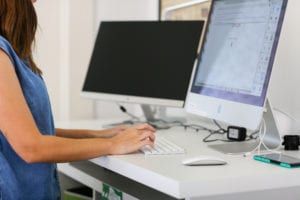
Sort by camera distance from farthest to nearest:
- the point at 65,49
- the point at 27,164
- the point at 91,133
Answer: the point at 65,49, the point at 91,133, the point at 27,164

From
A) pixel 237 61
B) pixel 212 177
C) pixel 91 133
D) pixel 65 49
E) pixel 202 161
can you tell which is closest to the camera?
pixel 212 177

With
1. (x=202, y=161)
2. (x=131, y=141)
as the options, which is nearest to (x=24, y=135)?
(x=131, y=141)

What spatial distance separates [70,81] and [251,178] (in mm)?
1622

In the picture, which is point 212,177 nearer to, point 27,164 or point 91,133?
point 27,164

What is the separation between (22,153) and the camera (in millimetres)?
1167

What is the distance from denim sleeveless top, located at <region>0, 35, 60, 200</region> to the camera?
124 centimetres

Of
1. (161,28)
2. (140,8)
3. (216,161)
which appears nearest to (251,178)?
(216,161)

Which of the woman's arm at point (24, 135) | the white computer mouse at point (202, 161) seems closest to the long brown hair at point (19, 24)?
the woman's arm at point (24, 135)

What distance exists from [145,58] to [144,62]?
2 cm

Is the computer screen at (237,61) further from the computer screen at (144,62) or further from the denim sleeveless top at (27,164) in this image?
the denim sleeveless top at (27,164)

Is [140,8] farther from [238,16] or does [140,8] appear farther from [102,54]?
[238,16]

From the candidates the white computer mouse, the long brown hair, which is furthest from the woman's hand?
the long brown hair

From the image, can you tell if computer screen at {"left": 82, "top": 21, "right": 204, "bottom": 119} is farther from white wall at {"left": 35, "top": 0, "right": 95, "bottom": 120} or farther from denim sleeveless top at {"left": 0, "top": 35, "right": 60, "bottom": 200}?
denim sleeveless top at {"left": 0, "top": 35, "right": 60, "bottom": 200}

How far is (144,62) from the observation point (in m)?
1.98
